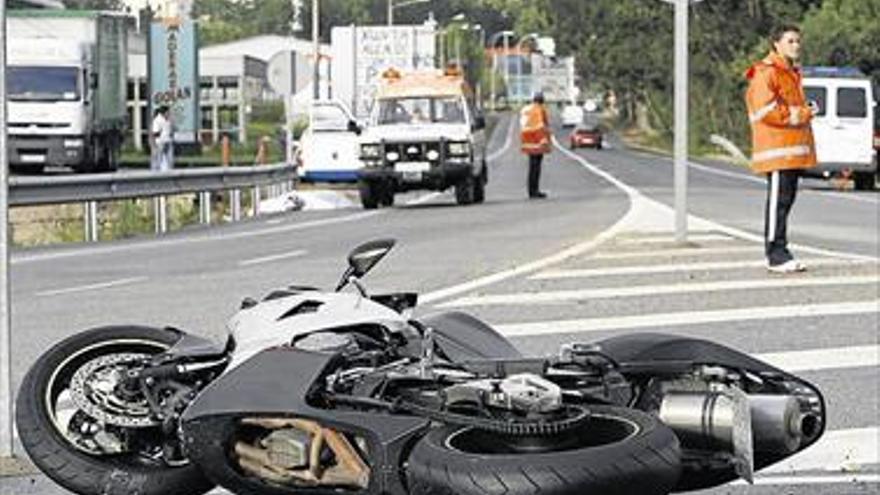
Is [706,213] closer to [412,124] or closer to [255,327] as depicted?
[412,124]

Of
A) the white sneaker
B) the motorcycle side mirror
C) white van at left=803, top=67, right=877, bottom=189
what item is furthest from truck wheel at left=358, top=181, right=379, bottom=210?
the motorcycle side mirror

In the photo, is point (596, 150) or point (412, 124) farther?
point (596, 150)

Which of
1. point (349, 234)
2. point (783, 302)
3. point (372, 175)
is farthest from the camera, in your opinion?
point (372, 175)

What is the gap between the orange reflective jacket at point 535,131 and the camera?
96.2 ft

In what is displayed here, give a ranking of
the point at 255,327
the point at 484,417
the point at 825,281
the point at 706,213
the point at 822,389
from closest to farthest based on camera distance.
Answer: the point at 484,417 < the point at 255,327 < the point at 822,389 < the point at 825,281 < the point at 706,213

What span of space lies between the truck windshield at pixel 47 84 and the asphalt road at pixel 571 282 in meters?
15.5

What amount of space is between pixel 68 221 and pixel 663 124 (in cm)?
7508

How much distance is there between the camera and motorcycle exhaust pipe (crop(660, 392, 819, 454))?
199 inches

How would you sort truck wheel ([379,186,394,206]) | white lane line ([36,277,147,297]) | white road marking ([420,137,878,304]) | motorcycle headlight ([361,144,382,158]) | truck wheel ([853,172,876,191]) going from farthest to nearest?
truck wheel ([853,172,876,191])
truck wheel ([379,186,394,206])
motorcycle headlight ([361,144,382,158])
white lane line ([36,277,147,297])
white road marking ([420,137,878,304])

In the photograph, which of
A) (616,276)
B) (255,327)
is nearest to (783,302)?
(616,276)

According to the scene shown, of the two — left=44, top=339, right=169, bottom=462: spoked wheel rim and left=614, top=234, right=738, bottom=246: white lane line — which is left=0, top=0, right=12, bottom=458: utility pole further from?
left=614, top=234, right=738, bottom=246: white lane line

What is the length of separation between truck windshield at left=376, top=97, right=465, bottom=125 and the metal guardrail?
2.65 metres

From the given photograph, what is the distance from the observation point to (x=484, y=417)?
15.6 feet

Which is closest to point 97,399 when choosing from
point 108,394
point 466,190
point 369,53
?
point 108,394
